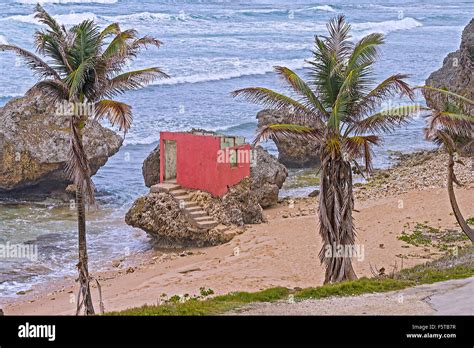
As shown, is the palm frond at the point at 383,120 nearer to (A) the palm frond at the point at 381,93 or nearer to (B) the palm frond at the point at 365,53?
(A) the palm frond at the point at 381,93

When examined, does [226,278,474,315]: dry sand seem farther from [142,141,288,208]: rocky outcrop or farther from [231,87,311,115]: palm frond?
[142,141,288,208]: rocky outcrop

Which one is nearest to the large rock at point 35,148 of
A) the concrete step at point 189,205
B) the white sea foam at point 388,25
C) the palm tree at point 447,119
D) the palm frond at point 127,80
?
the concrete step at point 189,205

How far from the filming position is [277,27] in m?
94.9

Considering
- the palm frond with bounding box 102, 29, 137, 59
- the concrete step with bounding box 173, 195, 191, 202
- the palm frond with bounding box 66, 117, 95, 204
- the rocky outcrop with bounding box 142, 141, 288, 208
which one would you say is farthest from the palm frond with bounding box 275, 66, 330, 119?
the rocky outcrop with bounding box 142, 141, 288, 208

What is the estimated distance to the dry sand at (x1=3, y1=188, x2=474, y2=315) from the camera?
69.4ft

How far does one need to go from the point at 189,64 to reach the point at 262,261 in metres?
47.1

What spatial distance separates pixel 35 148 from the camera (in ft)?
107

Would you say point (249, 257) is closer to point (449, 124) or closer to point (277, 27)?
point (449, 124)

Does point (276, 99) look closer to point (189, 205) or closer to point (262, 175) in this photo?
point (189, 205)

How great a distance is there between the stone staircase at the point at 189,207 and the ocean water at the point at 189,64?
2166 millimetres

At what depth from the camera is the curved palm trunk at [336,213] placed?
18.0 m

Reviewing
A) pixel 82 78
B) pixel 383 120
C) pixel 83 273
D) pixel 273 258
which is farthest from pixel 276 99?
pixel 273 258

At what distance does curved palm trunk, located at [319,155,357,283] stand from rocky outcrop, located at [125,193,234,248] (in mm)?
8342
